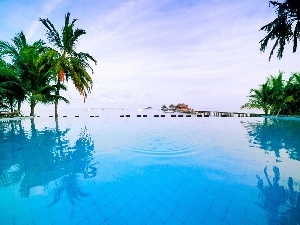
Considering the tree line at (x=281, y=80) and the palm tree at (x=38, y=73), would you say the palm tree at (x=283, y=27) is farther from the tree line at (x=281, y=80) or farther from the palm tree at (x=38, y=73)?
the palm tree at (x=38, y=73)

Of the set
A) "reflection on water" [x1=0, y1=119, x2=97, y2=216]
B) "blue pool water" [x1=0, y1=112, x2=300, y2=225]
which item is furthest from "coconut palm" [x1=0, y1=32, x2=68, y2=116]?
"blue pool water" [x1=0, y1=112, x2=300, y2=225]

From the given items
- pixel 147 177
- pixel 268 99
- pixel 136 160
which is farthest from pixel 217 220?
pixel 268 99

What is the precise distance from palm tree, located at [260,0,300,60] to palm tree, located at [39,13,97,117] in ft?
42.6

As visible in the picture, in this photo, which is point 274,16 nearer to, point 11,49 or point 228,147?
point 228,147

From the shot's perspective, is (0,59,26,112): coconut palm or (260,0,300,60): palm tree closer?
(260,0,300,60): palm tree

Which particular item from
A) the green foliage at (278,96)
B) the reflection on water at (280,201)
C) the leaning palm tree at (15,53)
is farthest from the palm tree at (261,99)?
the leaning palm tree at (15,53)

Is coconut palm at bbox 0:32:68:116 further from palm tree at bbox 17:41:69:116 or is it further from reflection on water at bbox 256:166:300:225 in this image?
reflection on water at bbox 256:166:300:225

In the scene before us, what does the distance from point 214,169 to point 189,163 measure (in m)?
0.74

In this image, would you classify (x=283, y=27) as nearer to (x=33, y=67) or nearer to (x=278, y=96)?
(x=278, y=96)

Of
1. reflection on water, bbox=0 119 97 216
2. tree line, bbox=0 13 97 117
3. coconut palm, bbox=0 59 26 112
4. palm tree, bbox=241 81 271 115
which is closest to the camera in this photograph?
reflection on water, bbox=0 119 97 216

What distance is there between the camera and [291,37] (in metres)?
11.0

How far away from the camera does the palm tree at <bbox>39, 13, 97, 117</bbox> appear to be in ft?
49.4

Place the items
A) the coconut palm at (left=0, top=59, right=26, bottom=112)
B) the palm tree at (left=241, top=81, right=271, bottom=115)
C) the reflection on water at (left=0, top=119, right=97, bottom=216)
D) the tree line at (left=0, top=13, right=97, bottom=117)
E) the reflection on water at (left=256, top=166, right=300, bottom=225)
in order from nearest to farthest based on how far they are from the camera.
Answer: the reflection on water at (left=256, top=166, right=300, bottom=225)
the reflection on water at (left=0, top=119, right=97, bottom=216)
the coconut palm at (left=0, top=59, right=26, bottom=112)
the tree line at (left=0, top=13, right=97, bottom=117)
the palm tree at (left=241, top=81, right=271, bottom=115)

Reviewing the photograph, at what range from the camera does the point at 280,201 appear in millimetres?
3234
